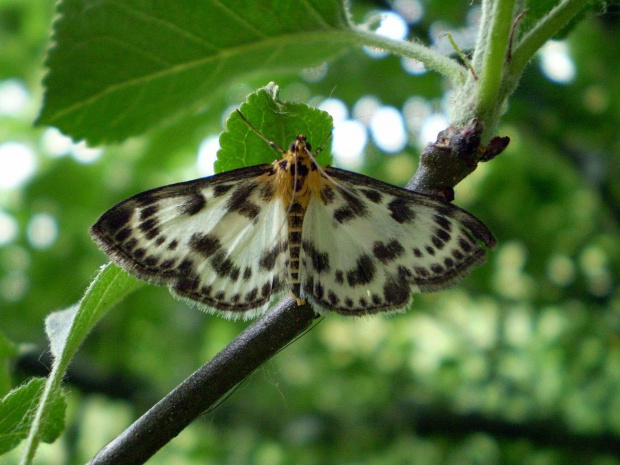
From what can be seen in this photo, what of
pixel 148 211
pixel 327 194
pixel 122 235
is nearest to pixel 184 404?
pixel 122 235

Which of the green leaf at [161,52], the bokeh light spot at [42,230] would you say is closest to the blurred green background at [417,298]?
the bokeh light spot at [42,230]

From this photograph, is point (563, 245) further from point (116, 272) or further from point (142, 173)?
point (116, 272)

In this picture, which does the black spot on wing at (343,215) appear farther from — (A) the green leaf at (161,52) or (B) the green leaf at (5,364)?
(B) the green leaf at (5,364)

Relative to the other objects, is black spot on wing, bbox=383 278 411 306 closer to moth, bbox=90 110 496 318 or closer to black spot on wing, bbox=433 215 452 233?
moth, bbox=90 110 496 318

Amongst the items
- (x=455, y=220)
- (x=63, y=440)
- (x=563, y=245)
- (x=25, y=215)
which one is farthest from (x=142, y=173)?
(x=563, y=245)

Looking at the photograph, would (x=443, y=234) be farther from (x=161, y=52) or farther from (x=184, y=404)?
(x=161, y=52)

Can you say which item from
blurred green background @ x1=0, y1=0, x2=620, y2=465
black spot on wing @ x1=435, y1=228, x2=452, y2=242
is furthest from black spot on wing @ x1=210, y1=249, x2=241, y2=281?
blurred green background @ x1=0, y1=0, x2=620, y2=465
